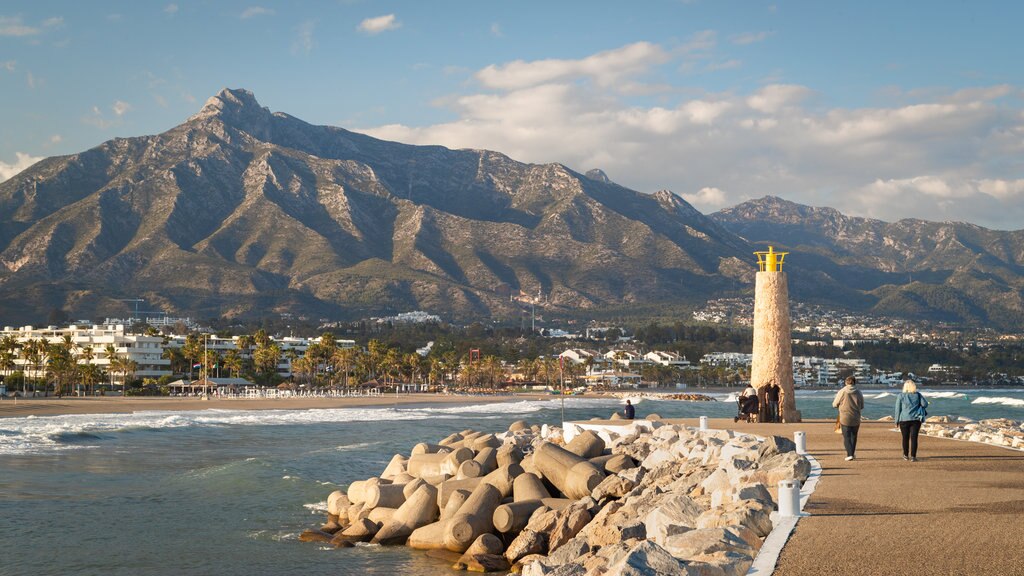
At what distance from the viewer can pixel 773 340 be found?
27.1 metres

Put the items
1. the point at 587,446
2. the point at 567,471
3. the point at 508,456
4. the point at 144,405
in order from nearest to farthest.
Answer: the point at 567,471, the point at 508,456, the point at 587,446, the point at 144,405

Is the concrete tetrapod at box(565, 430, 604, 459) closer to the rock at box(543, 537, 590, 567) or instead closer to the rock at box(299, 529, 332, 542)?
the rock at box(299, 529, 332, 542)

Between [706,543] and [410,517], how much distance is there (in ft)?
32.5

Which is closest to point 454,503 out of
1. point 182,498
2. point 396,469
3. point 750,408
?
point 396,469

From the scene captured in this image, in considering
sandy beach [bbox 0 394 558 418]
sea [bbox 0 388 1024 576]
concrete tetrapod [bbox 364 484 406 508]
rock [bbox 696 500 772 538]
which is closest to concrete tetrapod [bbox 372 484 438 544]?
sea [bbox 0 388 1024 576]

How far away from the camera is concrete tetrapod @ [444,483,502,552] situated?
Result: 16531 millimetres

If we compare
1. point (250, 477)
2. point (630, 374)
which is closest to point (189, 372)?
point (630, 374)

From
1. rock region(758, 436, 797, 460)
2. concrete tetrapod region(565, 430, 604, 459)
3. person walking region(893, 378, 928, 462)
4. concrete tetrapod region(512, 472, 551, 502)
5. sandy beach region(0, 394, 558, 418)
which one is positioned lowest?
sandy beach region(0, 394, 558, 418)

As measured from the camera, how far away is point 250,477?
90.9ft

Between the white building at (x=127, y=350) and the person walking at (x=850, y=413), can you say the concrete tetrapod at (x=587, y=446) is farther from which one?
the white building at (x=127, y=350)

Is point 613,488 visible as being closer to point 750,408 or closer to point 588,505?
point 588,505

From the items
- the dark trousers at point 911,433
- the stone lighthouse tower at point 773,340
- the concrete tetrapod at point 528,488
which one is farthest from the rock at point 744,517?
the stone lighthouse tower at point 773,340

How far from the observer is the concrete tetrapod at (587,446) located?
21.0m

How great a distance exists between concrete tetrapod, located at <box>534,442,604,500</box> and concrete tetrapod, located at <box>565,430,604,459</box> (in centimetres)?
196
